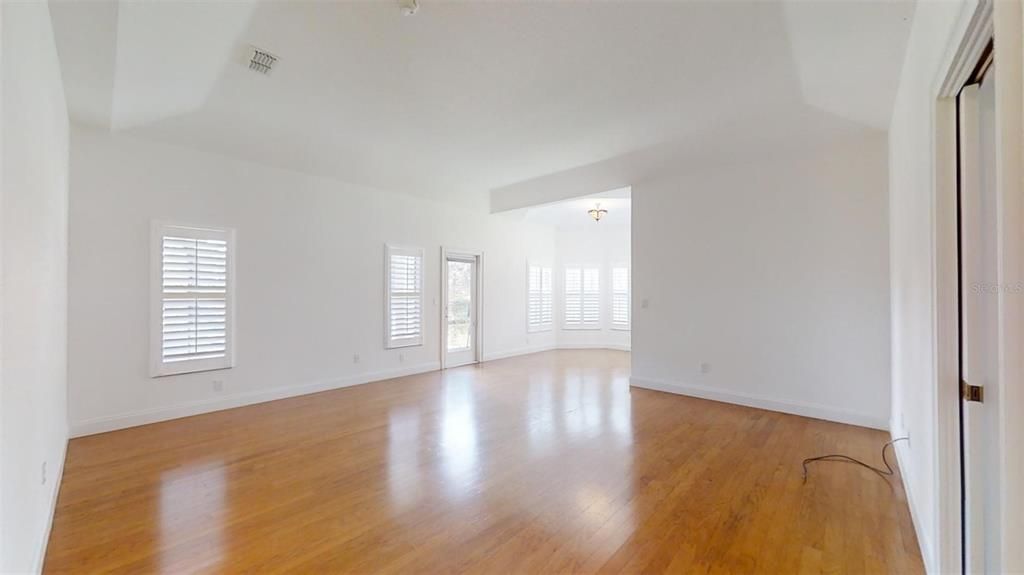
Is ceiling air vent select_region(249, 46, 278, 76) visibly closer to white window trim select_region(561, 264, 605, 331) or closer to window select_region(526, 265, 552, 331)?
window select_region(526, 265, 552, 331)

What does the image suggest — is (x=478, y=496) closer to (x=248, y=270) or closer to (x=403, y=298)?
(x=248, y=270)

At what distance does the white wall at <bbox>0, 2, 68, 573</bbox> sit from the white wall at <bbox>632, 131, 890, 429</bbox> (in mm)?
5160

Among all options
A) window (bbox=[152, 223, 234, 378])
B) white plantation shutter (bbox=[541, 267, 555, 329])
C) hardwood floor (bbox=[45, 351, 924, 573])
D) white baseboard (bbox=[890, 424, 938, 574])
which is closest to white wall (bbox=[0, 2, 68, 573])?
hardwood floor (bbox=[45, 351, 924, 573])

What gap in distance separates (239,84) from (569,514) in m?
3.70

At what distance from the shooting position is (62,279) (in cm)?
311

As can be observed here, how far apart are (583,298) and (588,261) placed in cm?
83

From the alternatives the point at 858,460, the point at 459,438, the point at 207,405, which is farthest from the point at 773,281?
the point at 207,405

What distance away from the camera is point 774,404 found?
4426 millimetres

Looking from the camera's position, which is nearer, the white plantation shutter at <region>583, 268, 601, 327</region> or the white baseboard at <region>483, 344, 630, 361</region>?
the white baseboard at <region>483, 344, 630, 361</region>

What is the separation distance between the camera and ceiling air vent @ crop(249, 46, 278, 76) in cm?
276

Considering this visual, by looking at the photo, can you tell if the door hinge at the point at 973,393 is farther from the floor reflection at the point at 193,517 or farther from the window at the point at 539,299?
the window at the point at 539,299

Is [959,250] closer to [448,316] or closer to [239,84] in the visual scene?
[239,84]

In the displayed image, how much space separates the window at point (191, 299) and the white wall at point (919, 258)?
544cm

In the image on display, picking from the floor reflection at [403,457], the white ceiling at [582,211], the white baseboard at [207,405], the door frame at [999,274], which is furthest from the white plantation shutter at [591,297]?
the door frame at [999,274]
